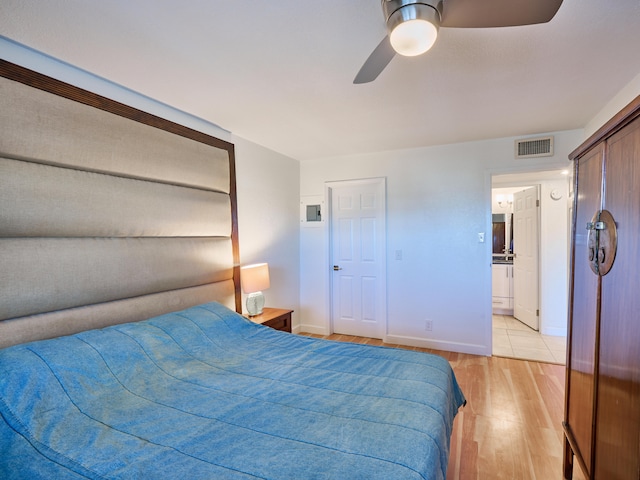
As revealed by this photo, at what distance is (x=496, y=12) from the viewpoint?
1.21m

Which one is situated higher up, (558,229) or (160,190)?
(160,190)

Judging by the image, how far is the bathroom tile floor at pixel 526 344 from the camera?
11.6ft

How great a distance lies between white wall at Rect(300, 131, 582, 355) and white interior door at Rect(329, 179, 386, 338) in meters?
0.13

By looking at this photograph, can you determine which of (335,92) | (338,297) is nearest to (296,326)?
(338,297)

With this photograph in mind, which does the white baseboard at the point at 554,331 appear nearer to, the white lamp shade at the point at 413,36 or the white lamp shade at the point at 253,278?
the white lamp shade at the point at 253,278

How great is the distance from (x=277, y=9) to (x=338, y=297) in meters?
3.47

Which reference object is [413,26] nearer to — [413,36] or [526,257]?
[413,36]

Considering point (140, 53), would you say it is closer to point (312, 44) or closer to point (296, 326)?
point (312, 44)

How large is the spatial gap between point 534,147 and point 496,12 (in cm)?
262

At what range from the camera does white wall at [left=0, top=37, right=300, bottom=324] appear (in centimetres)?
227

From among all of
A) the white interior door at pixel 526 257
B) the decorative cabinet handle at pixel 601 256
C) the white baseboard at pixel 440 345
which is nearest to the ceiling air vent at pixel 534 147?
the white interior door at pixel 526 257

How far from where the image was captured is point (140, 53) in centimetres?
179

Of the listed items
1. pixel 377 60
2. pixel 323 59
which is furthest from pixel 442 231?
pixel 377 60

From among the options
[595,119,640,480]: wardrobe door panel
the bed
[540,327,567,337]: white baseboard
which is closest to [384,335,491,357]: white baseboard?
[540,327,567,337]: white baseboard
